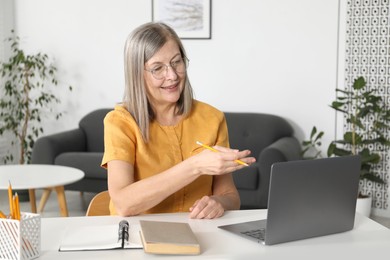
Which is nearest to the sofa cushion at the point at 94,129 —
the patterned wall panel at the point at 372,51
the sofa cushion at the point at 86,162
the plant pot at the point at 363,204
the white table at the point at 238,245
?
the sofa cushion at the point at 86,162

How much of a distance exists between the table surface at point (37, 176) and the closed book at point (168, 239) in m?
2.52

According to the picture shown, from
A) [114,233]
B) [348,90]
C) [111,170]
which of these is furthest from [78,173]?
[114,233]

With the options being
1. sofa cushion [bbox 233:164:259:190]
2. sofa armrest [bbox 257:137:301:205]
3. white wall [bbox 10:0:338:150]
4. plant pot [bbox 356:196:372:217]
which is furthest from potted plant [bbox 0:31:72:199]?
plant pot [bbox 356:196:372:217]

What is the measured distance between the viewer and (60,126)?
6.48 meters

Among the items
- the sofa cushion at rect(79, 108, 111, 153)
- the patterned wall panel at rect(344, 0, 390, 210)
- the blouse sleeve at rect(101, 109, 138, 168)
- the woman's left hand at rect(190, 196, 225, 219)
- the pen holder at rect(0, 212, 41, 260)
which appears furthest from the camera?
the sofa cushion at rect(79, 108, 111, 153)

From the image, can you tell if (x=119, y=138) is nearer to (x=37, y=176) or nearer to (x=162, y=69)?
(x=162, y=69)

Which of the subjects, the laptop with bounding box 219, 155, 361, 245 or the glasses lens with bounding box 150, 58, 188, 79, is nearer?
the laptop with bounding box 219, 155, 361, 245

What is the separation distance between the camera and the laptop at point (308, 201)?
6.26 feet

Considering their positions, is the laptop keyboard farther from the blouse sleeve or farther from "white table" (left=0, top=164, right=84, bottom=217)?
"white table" (left=0, top=164, right=84, bottom=217)

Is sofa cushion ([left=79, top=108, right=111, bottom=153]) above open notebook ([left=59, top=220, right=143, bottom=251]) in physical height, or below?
below

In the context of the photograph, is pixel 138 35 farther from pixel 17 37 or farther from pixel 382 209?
pixel 17 37

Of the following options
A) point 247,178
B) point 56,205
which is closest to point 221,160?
point 247,178

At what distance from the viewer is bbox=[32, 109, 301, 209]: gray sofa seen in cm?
497

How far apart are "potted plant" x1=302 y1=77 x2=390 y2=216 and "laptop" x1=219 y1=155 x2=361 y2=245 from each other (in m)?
3.05
